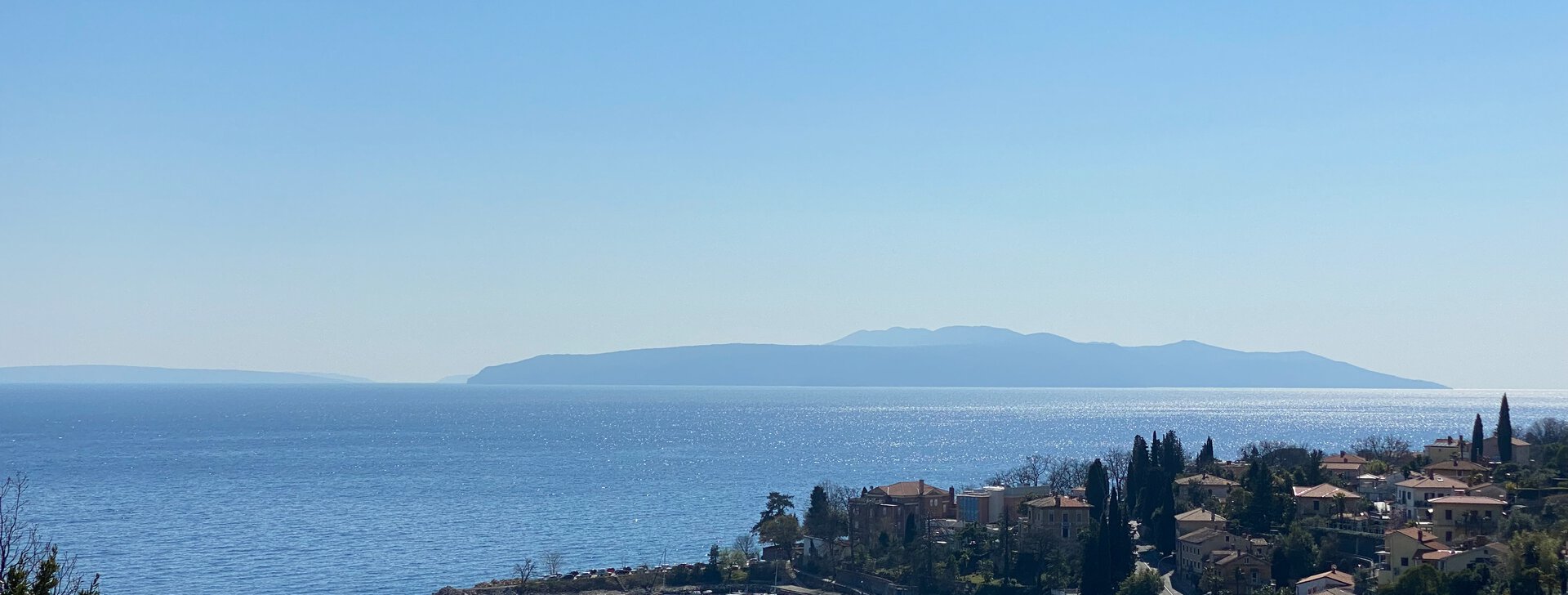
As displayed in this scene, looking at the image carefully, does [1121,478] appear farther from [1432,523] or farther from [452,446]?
[452,446]

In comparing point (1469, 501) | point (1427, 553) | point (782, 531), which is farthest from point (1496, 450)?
point (782, 531)

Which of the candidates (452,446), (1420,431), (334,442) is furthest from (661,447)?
(1420,431)

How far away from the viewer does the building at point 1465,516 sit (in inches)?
2050

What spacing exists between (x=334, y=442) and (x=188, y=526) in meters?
82.0

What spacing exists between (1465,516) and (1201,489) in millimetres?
14562

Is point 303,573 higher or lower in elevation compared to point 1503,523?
lower

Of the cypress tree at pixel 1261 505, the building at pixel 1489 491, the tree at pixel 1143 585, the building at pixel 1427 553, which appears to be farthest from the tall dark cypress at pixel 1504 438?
the tree at pixel 1143 585

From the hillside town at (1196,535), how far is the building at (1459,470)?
0.13 meters

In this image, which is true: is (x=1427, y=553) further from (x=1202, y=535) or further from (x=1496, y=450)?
(x=1496, y=450)

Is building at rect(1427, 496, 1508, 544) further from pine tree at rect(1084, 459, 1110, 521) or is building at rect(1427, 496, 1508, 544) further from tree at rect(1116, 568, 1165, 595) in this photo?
pine tree at rect(1084, 459, 1110, 521)

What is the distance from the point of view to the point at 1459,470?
65562mm

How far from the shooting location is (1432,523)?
173 ft

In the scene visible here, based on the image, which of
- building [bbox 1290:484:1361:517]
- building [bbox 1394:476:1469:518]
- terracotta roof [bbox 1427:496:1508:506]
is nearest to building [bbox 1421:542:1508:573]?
terracotta roof [bbox 1427:496:1508:506]

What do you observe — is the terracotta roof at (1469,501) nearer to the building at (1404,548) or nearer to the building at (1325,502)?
the building at (1325,502)
